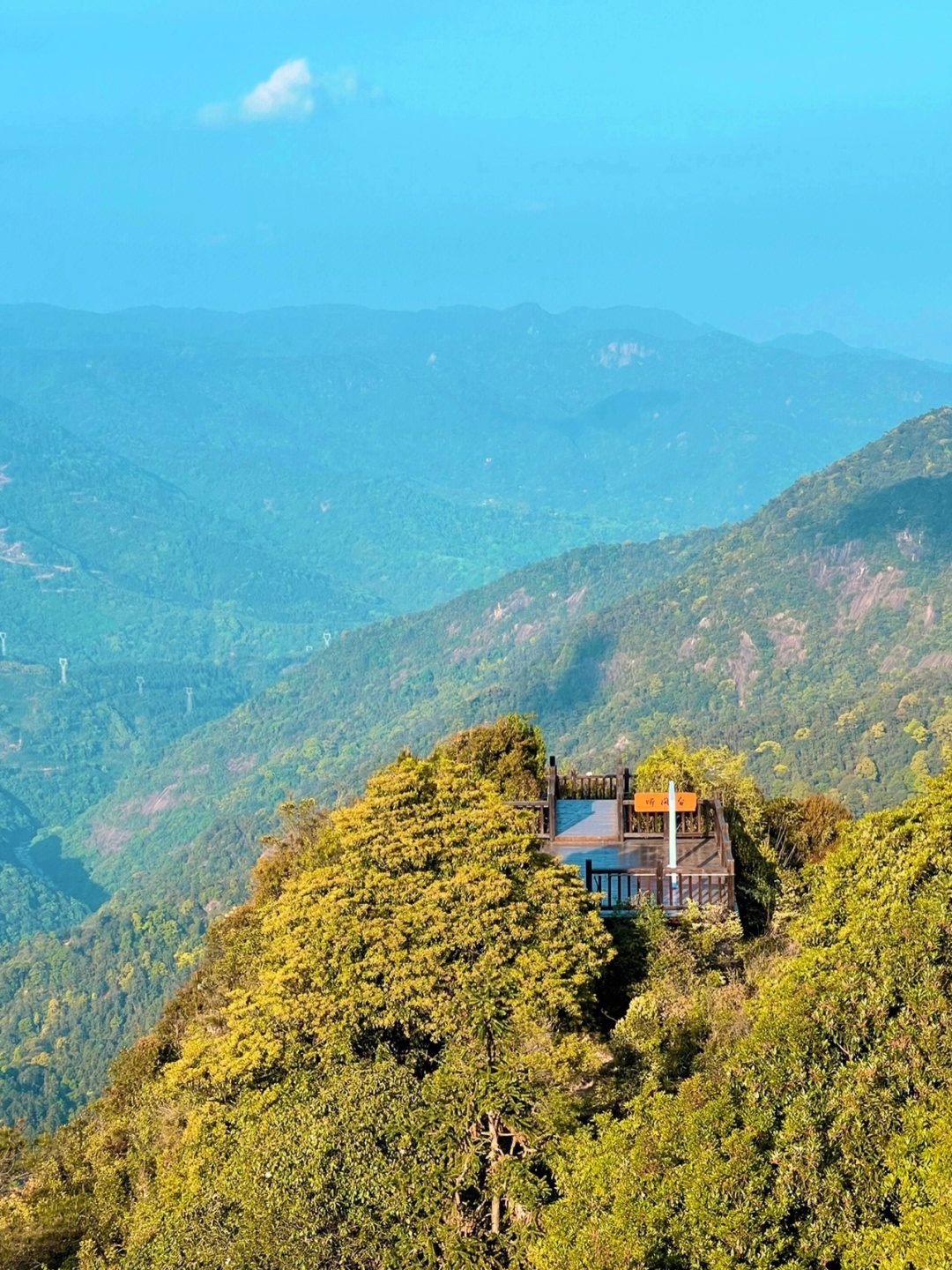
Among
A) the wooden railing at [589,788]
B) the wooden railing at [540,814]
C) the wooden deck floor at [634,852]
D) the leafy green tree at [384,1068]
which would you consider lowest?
the leafy green tree at [384,1068]

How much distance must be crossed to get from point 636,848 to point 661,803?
147cm

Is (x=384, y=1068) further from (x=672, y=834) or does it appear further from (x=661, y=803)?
(x=661, y=803)

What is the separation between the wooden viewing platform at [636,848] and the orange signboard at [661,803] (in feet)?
1.88

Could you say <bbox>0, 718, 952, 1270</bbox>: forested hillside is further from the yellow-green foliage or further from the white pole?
the white pole

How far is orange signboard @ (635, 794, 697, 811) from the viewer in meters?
35.0

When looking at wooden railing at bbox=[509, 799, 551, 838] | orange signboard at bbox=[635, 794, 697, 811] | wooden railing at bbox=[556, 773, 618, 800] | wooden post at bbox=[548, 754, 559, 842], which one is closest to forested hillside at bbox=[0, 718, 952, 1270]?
orange signboard at bbox=[635, 794, 697, 811]

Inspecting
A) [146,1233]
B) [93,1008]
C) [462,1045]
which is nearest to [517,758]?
[462,1045]

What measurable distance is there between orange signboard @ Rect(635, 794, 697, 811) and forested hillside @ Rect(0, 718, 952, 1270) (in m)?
2.66

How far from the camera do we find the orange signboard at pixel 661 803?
1378 inches

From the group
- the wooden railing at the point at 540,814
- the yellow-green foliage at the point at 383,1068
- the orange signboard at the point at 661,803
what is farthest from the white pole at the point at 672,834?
the yellow-green foliage at the point at 383,1068

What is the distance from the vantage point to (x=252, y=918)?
37000 millimetres

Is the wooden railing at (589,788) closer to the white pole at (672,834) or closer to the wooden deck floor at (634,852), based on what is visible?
the wooden deck floor at (634,852)

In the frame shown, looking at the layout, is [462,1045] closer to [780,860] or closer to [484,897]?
[484,897]

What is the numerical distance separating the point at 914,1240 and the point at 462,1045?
1016 cm
